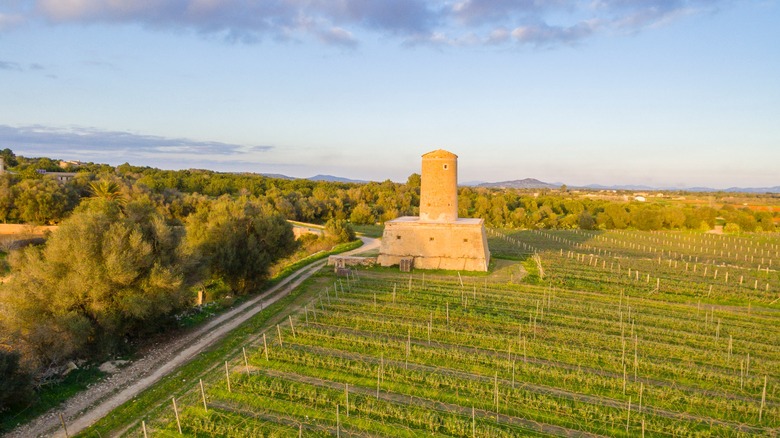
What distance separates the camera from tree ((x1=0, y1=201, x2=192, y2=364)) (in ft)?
37.9

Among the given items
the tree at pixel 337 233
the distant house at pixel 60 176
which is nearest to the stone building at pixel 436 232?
the tree at pixel 337 233

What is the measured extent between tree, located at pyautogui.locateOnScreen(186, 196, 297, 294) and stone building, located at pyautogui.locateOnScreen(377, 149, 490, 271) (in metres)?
7.34

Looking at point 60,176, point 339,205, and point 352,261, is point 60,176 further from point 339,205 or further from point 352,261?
point 352,261

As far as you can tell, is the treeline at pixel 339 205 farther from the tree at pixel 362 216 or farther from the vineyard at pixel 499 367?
the vineyard at pixel 499 367

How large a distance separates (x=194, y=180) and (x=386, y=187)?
32304 millimetres

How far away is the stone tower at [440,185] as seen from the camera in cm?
2575

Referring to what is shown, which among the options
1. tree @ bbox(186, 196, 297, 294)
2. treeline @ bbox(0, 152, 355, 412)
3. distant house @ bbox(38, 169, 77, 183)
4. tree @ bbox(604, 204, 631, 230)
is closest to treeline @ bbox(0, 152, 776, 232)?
tree @ bbox(604, 204, 631, 230)

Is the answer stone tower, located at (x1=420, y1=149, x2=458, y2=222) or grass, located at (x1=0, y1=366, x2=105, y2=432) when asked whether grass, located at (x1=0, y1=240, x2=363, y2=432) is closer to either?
grass, located at (x1=0, y1=366, x2=105, y2=432)

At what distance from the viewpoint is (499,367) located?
37.5 ft

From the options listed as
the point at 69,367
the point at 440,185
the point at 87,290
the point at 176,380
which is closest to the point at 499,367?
the point at 176,380

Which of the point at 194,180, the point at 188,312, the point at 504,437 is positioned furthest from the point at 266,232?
the point at 194,180

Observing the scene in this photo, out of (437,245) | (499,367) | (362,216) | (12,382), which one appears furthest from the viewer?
(362,216)

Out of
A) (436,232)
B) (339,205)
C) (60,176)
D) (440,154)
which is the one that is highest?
(440,154)

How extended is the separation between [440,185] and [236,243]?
1225 cm
